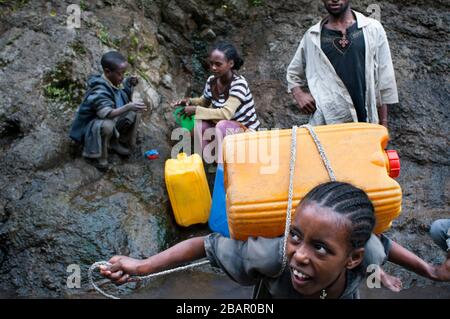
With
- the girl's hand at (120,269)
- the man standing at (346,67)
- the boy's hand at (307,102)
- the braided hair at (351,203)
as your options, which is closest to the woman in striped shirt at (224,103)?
the boy's hand at (307,102)

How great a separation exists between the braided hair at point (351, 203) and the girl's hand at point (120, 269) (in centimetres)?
66

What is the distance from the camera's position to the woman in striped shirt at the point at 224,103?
4.54 meters

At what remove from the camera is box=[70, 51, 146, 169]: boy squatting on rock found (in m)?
4.37

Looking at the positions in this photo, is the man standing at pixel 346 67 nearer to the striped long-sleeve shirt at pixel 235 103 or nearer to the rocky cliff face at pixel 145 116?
the striped long-sleeve shirt at pixel 235 103

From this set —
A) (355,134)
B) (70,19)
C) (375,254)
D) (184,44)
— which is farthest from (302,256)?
(184,44)

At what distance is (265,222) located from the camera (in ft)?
5.75

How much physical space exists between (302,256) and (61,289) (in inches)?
105

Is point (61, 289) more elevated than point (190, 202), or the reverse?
point (190, 202)

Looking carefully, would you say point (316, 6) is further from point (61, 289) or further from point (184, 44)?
point (61, 289)

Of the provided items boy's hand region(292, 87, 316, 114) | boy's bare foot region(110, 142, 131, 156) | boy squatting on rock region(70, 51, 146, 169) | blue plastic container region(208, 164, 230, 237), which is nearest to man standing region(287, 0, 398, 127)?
boy's hand region(292, 87, 316, 114)

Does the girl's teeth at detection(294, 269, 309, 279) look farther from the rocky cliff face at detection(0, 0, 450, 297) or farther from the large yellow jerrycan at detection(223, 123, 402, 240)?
the rocky cliff face at detection(0, 0, 450, 297)

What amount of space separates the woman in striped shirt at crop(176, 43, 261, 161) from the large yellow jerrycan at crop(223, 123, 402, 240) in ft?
8.60

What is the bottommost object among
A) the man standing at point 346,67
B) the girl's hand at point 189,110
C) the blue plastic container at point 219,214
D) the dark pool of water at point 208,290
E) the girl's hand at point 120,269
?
the dark pool of water at point 208,290
